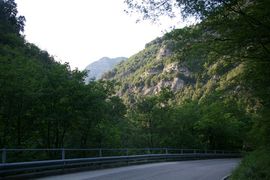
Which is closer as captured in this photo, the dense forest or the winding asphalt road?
the dense forest

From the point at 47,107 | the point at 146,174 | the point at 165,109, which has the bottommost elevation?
the point at 146,174

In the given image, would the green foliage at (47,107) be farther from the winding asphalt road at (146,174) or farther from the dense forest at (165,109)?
the winding asphalt road at (146,174)

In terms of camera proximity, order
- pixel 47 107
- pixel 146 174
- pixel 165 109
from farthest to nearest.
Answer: pixel 165 109 → pixel 47 107 → pixel 146 174

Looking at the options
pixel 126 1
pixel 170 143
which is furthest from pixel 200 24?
pixel 170 143

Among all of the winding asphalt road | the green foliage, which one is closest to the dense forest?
the green foliage

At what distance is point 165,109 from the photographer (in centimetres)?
5678

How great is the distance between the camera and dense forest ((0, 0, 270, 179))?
1166cm

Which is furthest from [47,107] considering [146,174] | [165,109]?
[165,109]

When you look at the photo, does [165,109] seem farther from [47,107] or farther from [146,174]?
[146,174]

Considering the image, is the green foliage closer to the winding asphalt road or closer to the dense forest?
the dense forest

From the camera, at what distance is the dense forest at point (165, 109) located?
11664 millimetres

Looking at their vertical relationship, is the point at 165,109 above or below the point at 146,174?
above

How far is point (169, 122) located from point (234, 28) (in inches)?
1700

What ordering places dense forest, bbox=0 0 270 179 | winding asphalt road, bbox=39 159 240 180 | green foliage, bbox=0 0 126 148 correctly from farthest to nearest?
green foliage, bbox=0 0 126 148 < winding asphalt road, bbox=39 159 240 180 < dense forest, bbox=0 0 270 179
